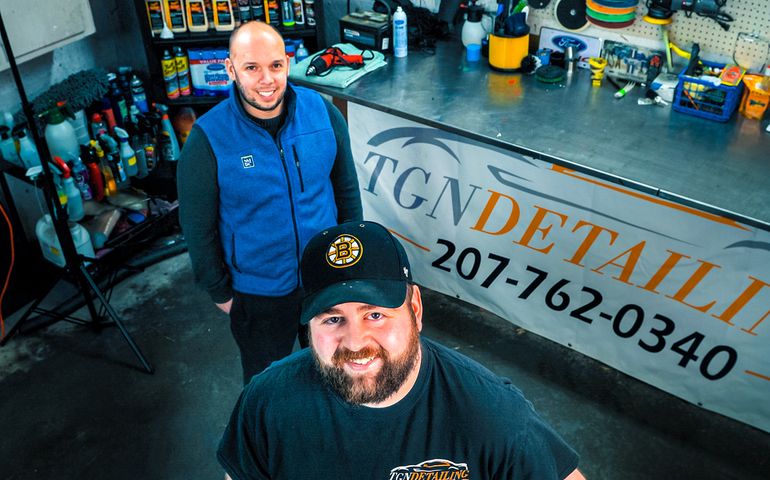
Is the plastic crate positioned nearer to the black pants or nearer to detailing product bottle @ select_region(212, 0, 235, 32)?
the black pants

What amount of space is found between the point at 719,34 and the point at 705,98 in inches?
12.8

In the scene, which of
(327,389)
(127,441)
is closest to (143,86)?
(127,441)

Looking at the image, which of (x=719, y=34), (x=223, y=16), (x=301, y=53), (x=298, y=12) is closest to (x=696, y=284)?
(x=719, y=34)

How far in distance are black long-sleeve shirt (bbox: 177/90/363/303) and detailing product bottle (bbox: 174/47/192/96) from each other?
175cm

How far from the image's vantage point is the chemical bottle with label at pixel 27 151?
3.23 metres

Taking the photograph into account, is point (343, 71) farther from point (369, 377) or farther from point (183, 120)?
point (369, 377)

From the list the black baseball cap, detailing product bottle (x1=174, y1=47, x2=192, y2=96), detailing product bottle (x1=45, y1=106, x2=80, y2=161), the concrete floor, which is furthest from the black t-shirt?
detailing product bottle (x1=174, y1=47, x2=192, y2=96)

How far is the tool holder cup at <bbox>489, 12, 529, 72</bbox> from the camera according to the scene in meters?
3.16

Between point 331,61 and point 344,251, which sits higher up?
point 344,251

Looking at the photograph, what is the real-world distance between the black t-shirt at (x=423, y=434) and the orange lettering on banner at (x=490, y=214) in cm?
170

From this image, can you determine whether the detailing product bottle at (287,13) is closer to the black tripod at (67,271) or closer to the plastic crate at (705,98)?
the black tripod at (67,271)

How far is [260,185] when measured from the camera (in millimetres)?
2188

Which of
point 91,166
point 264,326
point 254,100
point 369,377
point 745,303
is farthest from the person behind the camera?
point 91,166

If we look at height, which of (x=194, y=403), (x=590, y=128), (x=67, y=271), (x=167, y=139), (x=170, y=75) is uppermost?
(x=590, y=128)
